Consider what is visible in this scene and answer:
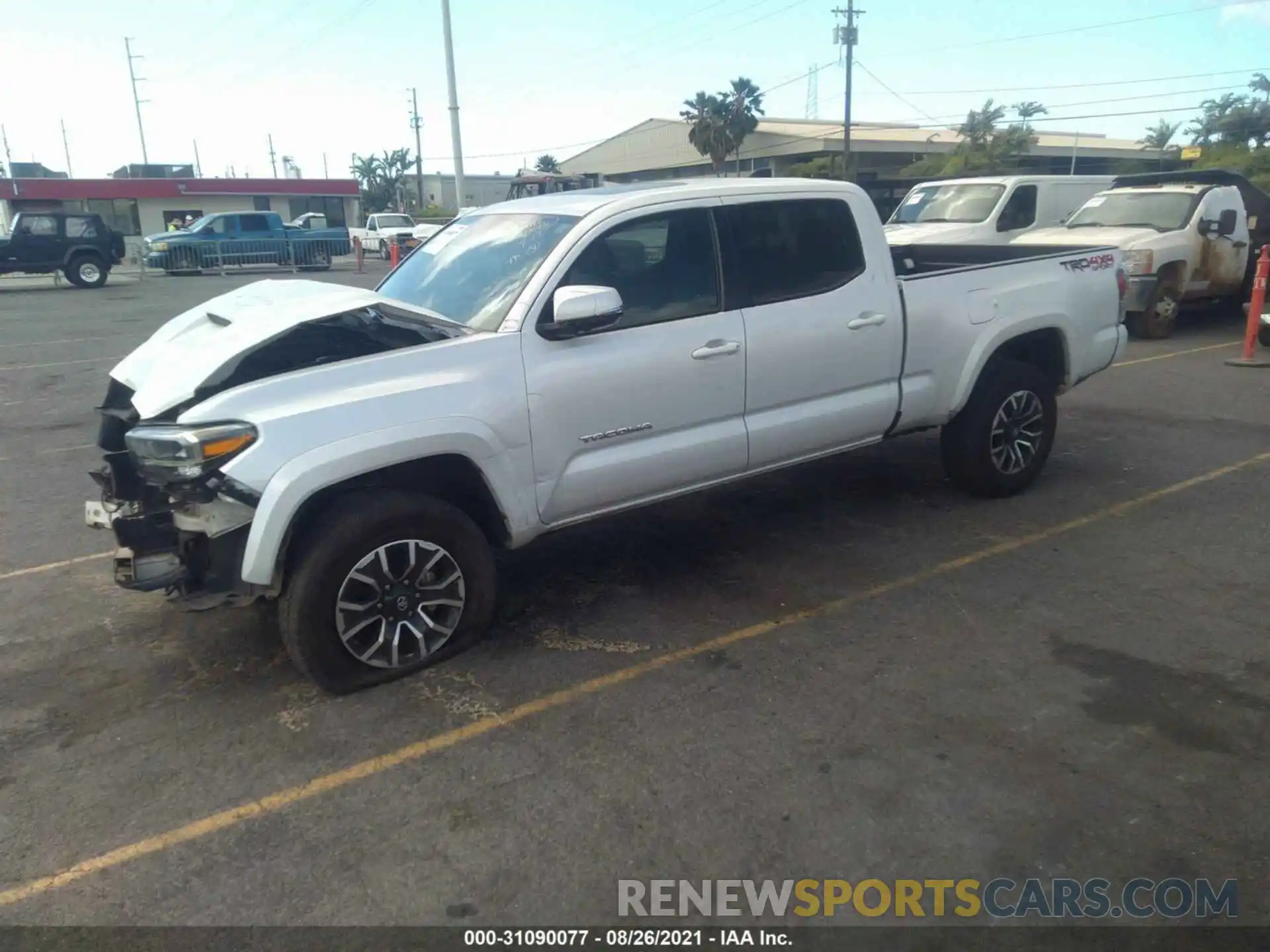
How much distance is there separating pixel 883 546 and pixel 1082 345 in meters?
2.04

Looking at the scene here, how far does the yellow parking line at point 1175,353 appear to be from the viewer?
10546 mm

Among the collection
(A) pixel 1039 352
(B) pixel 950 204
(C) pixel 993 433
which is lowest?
(C) pixel 993 433

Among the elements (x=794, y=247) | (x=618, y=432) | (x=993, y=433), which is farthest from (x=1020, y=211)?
(x=618, y=432)

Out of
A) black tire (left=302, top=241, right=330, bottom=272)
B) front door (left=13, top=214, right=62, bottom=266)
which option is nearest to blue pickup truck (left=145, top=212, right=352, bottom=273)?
black tire (left=302, top=241, right=330, bottom=272)

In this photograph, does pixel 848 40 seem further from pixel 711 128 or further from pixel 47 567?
pixel 47 567

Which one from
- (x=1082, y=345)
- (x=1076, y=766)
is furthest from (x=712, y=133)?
(x=1076, y=766)

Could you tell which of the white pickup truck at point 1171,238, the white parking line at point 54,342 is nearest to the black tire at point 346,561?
the white pickup truck at point 1171,238

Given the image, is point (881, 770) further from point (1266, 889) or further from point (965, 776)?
point (1266, 889)

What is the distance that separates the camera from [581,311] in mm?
3916

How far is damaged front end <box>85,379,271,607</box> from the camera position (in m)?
3.51

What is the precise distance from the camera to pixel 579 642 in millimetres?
4316

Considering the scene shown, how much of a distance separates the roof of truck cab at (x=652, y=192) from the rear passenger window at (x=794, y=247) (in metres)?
0.08

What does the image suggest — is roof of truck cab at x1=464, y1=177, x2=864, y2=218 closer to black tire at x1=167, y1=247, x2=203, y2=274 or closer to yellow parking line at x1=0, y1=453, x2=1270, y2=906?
yellow parking line at x1=0, y1=453, x2=1270, y2=906

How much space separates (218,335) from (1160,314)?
11.5 meters
